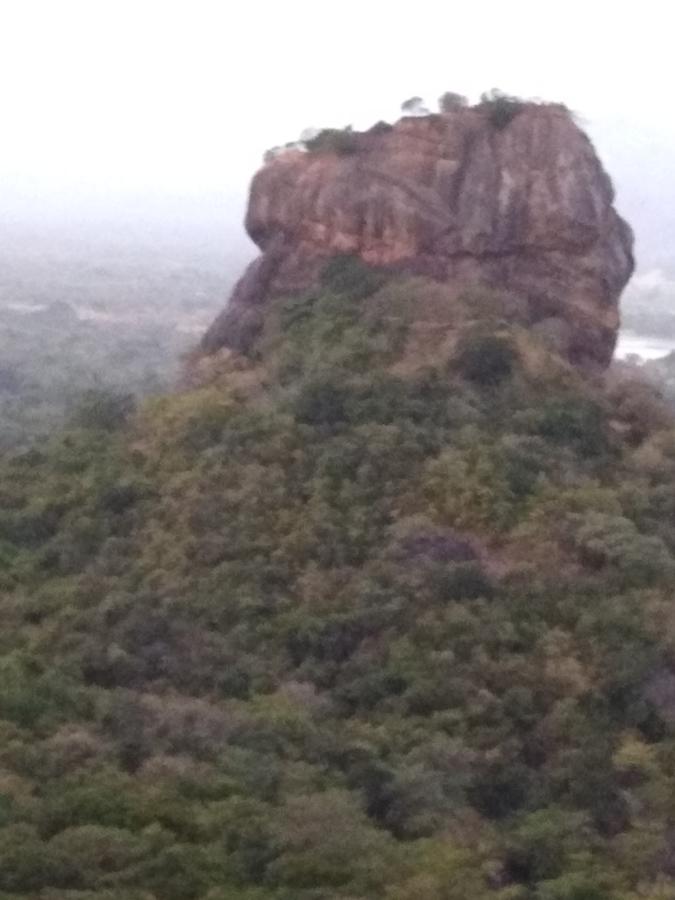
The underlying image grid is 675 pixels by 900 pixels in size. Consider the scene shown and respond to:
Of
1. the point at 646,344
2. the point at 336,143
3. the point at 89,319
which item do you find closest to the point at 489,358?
the point at 336,143

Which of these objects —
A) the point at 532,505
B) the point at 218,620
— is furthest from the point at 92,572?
the point at 532,505

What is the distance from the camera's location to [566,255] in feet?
74.8

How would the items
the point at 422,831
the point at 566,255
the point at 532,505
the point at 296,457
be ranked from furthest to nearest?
the point at 566,255 < the point at 296,457 < the point at 532,505 < the point at 422,831

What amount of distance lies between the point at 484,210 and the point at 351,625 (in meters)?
9.31

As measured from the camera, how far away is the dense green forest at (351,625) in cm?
1159

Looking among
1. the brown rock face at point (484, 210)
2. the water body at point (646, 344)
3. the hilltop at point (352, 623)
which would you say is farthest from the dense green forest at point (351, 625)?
the water body at point (646, 344)

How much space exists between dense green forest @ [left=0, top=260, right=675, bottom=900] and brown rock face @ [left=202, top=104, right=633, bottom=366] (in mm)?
970

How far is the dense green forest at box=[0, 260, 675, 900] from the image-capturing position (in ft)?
38.0

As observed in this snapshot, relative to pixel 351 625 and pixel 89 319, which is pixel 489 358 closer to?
pixel 351 625

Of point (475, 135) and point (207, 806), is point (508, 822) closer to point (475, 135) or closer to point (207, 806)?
point (207, 806)

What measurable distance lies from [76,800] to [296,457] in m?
7.89

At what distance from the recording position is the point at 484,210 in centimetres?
2272

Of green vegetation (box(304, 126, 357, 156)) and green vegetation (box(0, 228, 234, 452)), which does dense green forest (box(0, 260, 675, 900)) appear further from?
green vegetation (box(0, 228, 234, 452))

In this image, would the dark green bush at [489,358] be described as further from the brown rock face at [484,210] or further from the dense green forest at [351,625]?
the brown rock face at [484,210]
